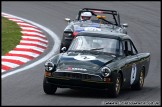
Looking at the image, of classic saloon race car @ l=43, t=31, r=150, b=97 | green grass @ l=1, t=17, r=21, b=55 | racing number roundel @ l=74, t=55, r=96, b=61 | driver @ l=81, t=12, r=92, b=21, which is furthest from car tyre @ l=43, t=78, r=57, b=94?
driver @ l=81, t=12, r=92, b=21

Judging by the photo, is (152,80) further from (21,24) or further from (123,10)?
(123,10)

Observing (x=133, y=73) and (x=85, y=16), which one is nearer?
(x=133, y=73)

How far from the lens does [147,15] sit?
31.1 meters

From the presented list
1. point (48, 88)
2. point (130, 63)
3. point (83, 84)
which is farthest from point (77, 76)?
point (130, 63)

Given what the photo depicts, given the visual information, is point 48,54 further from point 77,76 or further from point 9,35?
point 77,76

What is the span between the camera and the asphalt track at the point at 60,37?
42.8 ft

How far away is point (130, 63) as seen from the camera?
1428 centimetres

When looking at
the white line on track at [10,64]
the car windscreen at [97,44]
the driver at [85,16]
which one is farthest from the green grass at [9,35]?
the car windscreen at [97,44]

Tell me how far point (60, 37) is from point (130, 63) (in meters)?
Result: 10.3

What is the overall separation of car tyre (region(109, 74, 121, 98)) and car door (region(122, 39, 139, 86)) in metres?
0.49

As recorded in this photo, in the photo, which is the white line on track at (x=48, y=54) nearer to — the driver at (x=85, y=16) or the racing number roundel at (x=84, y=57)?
the driver at (x=85, y=16)

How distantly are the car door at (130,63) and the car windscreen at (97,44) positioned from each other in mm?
306

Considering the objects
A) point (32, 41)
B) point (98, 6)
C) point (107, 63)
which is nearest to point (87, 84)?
point (107, 63)

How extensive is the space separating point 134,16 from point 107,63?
57.6 ft
